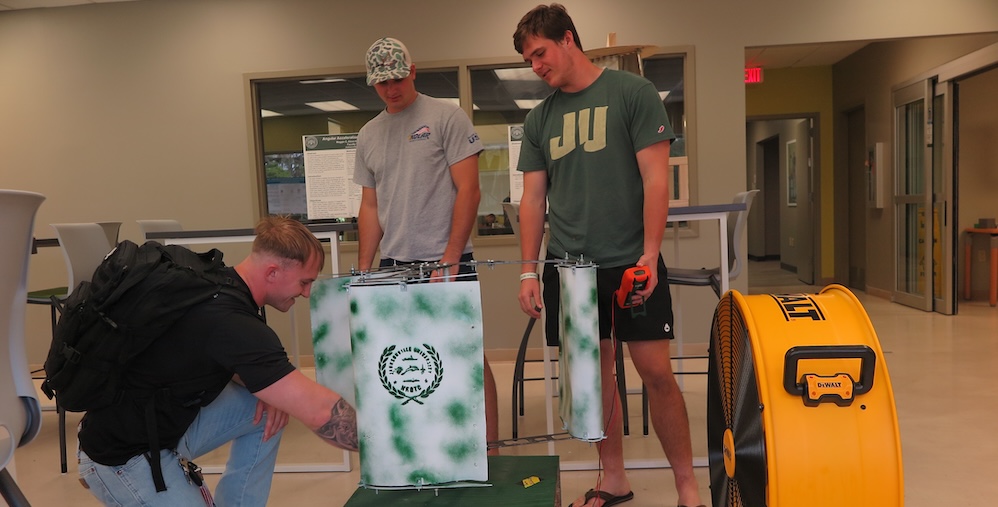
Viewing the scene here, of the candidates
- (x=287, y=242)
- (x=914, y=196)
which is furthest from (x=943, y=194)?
(x=287, y=242)

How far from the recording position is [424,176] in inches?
94.2

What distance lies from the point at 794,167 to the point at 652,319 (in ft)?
29.1

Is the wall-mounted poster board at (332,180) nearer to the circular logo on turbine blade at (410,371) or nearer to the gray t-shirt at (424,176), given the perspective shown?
the gray t-shirt at (424,176)

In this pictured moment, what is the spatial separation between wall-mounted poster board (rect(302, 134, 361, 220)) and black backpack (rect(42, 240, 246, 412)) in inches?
137

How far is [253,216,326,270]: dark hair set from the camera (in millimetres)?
1558

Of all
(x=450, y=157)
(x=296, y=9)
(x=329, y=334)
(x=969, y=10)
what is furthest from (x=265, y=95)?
(x=969, y=10)

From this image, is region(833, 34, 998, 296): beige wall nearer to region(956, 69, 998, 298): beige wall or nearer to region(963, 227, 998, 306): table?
region(956, 69, 998, 298): beige wall

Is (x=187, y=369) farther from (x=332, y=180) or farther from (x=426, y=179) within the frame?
(x=332, y=180)

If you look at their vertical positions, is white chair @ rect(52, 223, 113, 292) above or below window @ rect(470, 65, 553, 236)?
below

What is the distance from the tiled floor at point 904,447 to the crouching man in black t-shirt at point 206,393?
99 centimetres

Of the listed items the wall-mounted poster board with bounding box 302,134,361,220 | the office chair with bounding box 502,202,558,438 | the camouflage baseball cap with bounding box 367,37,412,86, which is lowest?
the office chair with bounding box 502,202,558,438

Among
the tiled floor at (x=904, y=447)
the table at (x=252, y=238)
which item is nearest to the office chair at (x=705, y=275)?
the tiled floor at (x=904, y=447)

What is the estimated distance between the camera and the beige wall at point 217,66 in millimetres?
4617

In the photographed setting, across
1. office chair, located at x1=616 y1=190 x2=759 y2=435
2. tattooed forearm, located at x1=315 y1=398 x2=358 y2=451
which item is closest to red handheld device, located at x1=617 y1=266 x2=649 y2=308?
tattooed forearm, located at x1=315 y1=398 x2=358 y2=451
